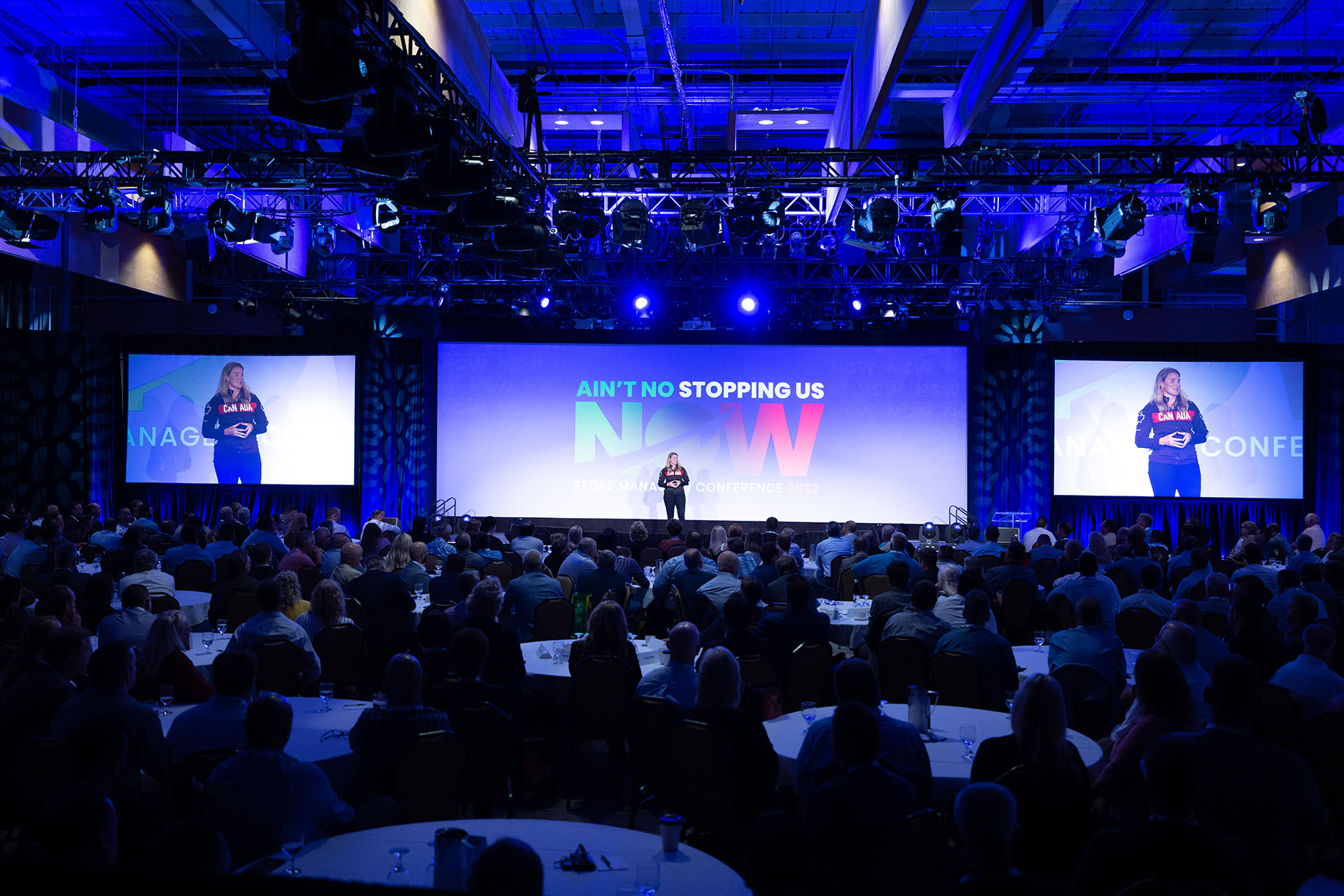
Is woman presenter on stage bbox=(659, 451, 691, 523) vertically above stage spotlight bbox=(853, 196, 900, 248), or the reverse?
stage spotlight bbox=(853, 196, 900, 248)

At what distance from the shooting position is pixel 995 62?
27.6 ft

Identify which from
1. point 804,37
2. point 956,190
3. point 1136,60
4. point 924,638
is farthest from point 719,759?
point 1136,60

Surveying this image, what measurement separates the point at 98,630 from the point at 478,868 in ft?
16.7

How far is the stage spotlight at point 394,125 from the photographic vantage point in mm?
6309

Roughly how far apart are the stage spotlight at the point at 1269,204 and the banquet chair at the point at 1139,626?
16.0 feet

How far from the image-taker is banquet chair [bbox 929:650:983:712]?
584cm

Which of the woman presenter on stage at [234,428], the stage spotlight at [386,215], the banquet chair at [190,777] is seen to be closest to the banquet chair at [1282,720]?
the banquet chair at [190,777]

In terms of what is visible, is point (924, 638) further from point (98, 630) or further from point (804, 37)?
point (804, 37)

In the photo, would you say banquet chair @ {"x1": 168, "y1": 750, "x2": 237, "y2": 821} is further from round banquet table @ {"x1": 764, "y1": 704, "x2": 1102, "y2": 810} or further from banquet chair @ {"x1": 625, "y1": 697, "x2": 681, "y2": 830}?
round banquet table @ {"x1": 764, "y1": 704, "x2": 1102, "y2": 810}

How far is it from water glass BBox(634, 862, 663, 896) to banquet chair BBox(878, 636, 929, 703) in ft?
11.4

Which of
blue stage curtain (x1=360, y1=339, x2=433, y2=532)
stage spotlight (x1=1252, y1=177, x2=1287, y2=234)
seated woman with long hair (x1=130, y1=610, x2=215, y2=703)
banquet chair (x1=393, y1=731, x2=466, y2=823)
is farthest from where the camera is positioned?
blue stage curtain (x1=360, y1=339, x2=433, y2=532)

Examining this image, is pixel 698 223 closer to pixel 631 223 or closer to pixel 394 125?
pixel 631 223

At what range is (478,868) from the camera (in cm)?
227

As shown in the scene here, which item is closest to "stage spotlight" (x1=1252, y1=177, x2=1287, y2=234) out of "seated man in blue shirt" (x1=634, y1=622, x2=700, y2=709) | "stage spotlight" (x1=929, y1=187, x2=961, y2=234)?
"stage spotlight" (x1=929, y1=187, x2=961, y2=234)
